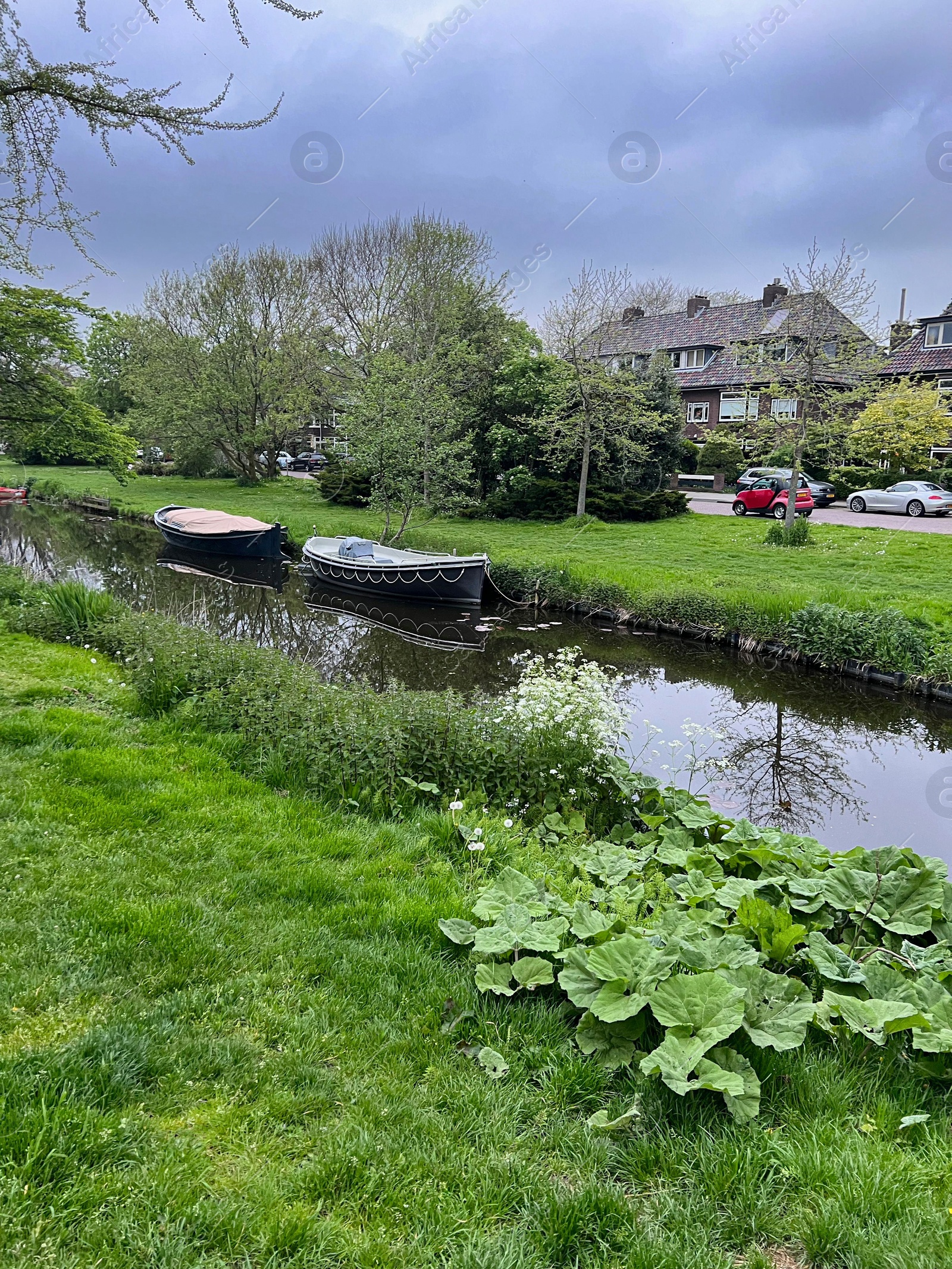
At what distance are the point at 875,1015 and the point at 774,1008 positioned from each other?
1.19 feet

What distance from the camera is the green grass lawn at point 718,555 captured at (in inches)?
526

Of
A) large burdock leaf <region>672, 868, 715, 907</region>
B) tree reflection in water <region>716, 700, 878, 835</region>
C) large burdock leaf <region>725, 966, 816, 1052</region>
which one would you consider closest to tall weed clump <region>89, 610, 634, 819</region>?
large burdock leaf <region>672, 868, 715, 907</region>

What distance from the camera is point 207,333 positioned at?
3381 cm

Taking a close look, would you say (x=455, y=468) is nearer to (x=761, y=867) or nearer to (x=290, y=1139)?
(x=761, y=867)

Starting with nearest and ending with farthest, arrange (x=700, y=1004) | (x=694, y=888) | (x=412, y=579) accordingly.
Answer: (x=700, y=1004), (x=694, y=888), (x=412, y=579)

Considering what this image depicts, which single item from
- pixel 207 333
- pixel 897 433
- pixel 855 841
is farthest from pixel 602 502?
pixel 207 333

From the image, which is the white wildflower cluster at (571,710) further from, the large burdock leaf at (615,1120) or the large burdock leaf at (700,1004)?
the large burdock leaf at (615,1120)

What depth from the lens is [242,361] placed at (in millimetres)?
33156

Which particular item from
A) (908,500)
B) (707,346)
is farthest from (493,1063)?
(707,346)

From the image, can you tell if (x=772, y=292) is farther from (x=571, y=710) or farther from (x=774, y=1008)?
(x=774, y=1008)

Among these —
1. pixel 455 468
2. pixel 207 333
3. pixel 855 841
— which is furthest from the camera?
pixel 207 333

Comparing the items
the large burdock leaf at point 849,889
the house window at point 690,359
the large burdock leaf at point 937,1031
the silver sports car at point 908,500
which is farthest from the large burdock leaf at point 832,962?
the house window at point 690,359

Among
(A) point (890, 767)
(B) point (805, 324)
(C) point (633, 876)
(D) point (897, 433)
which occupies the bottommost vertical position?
(A) point (890, 767)

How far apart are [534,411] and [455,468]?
5.94 m
